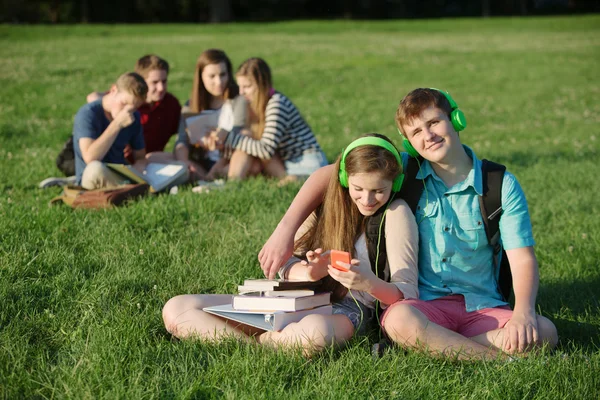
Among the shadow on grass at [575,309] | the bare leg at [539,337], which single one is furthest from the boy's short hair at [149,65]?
the bare leg at [539,337]

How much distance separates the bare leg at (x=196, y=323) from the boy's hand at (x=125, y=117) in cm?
318

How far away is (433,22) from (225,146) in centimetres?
3994

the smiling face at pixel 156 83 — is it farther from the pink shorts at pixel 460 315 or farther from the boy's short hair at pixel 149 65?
the pink shorts at pixel 460 315

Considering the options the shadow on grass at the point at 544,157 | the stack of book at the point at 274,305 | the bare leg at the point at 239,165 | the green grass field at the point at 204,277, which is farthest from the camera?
the shadow on grass at the point at 544,157

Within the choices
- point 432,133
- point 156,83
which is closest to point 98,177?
point 156,83

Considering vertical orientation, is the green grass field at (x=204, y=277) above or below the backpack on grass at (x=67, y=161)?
below

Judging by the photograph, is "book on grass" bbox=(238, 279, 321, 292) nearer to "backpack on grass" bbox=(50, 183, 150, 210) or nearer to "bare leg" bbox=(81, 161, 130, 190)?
"backpack on grass" bbox=(50, 183, 150, 210)

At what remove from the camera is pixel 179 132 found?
8180 millimetres

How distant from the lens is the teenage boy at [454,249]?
3.79m

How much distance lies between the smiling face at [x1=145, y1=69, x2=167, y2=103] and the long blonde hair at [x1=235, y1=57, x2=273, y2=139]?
83 centimetres

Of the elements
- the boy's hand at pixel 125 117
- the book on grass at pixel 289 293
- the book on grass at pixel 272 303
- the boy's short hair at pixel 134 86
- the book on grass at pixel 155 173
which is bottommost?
the book on grass at pixel 272 303

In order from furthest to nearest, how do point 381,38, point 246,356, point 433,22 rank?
point 433,22
point 381,38
point 246,356

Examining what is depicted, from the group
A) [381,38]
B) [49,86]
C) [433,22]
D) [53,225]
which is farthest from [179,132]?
[433,22]

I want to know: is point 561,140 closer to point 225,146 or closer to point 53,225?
point 225,146
